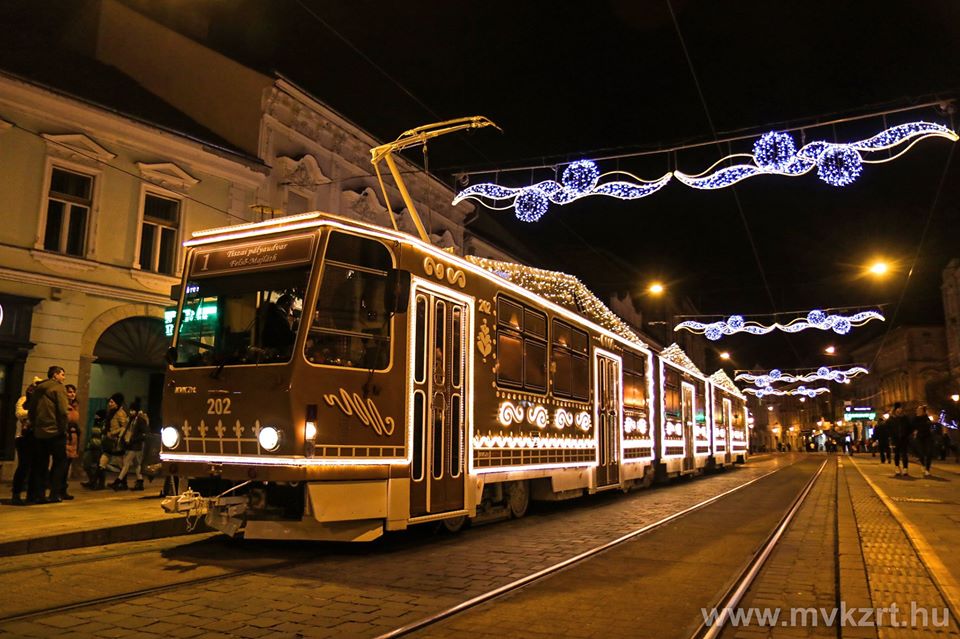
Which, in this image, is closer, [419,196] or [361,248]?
[361,248]

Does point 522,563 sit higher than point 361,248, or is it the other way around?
point 361,248

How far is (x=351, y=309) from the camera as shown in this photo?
7.18 m

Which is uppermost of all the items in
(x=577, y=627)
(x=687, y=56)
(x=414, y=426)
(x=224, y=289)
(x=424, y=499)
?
(x=687, y=56)

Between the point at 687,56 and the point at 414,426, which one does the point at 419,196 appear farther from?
the point at 414,426

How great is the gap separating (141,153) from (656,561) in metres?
13.6

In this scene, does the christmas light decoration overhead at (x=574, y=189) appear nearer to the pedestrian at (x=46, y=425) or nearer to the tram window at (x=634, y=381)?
the tram window at (x=634, y=381)

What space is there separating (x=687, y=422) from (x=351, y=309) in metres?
15.7

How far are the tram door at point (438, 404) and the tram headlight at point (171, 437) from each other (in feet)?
7.88

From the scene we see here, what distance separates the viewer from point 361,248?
7.34 metres

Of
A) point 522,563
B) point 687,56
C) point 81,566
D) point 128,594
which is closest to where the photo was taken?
point 128,594

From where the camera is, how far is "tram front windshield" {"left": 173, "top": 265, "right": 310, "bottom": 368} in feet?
22.9

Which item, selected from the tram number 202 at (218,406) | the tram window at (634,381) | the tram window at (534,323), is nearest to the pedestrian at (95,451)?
the tram number 202 at (218,406)

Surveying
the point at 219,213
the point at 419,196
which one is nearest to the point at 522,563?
the point at 219,213

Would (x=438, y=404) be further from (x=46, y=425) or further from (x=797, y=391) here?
(x=797, y=391)
